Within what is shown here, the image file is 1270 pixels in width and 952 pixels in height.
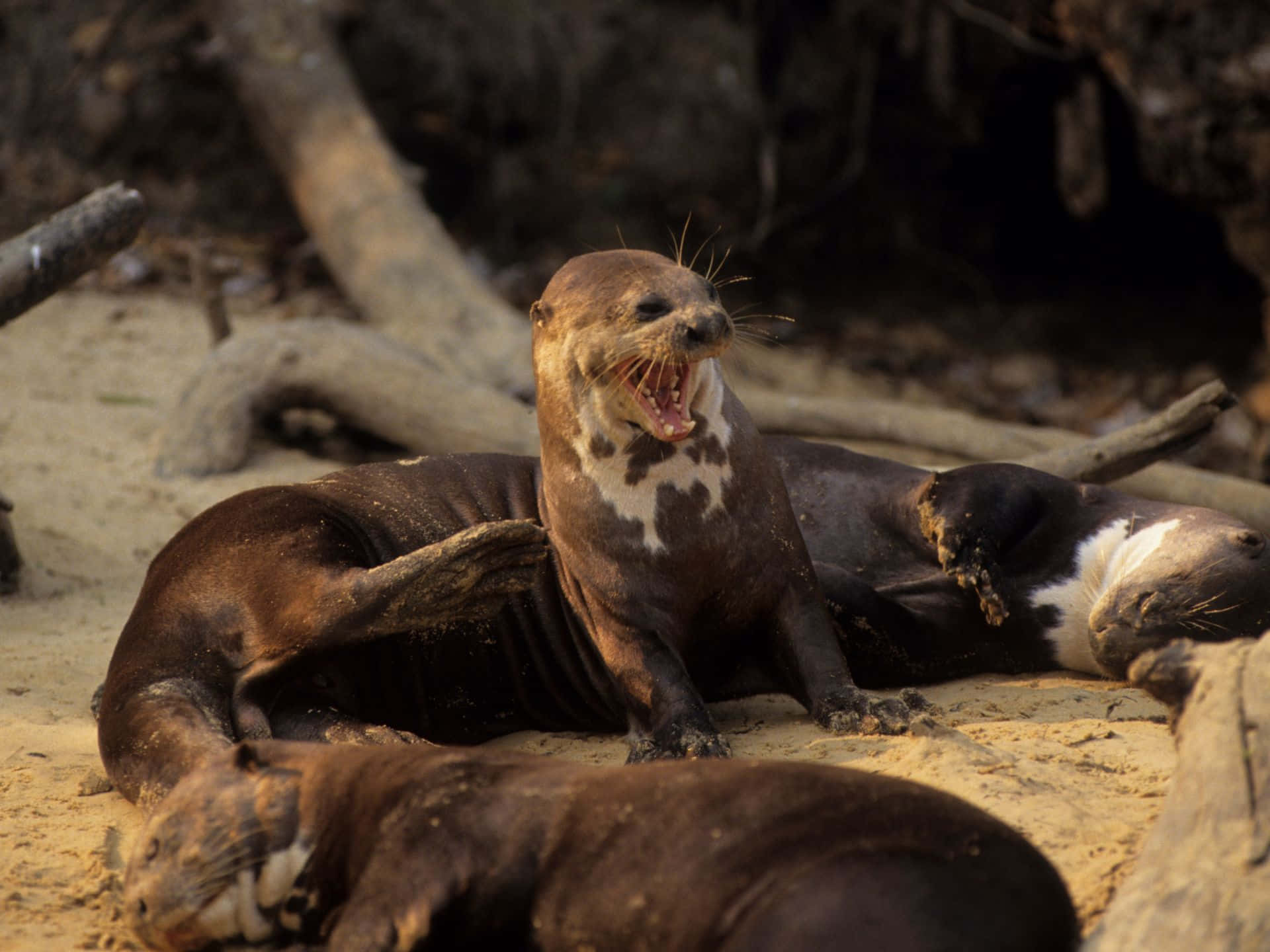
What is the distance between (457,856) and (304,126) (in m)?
6.42

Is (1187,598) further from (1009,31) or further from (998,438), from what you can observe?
(1009,31)

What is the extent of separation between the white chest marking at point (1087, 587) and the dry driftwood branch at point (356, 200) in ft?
10.0

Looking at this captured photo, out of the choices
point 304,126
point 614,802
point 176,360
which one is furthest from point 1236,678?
point 304,126

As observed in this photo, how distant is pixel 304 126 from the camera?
8125 mm

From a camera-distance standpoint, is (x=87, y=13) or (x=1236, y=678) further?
(x=87, y=13)

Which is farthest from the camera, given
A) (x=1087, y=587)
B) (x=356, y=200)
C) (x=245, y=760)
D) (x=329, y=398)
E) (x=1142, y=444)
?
(x=356, y=200)

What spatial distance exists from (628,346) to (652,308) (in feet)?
0.37

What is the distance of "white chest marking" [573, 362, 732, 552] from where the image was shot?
141 inches

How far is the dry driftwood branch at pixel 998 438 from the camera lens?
5.09 metres

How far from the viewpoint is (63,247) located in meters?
4.96

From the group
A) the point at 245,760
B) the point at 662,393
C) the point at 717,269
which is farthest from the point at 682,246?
the point at 245,760

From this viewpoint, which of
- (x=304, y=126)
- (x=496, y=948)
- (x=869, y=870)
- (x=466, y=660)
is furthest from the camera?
(x=304, y=126)

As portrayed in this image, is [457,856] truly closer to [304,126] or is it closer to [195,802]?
[195,802]

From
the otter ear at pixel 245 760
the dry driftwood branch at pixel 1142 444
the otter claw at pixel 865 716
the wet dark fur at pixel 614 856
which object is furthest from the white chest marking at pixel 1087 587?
the otter ear at pixel 245 760
